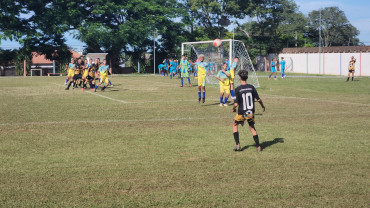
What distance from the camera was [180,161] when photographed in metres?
7.57

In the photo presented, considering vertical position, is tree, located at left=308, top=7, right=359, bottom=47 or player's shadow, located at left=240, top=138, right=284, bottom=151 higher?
tree, located at left=308, top=7, right=359, bottom=47

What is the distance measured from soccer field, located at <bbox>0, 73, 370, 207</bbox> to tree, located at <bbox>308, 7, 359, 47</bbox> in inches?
2892

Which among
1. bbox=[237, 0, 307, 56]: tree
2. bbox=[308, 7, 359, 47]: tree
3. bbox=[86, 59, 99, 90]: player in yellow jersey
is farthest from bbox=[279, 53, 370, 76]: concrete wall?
bbox=[86, 59, 99, 90]: player in yellow jersey

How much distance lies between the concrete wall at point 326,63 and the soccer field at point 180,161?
42873mm

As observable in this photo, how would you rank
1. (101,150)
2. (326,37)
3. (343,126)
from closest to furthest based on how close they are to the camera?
(101,150)
(343,126)
(326,37)

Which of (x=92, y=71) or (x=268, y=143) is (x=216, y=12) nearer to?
(x=92, y=71)

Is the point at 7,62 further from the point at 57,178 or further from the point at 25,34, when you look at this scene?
the point at 57,178

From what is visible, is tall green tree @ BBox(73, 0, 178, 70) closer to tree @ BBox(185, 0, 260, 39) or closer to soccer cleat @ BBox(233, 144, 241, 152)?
tree @ BBox(185, 0, 260, 39)

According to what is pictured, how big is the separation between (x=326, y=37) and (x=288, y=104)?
7070cm

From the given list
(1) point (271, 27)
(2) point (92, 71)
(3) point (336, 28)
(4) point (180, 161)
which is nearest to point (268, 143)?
(4) point (180, 161)

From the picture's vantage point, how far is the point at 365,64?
52.9 m

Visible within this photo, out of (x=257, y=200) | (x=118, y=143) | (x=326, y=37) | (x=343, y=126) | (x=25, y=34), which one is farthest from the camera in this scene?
(x=326, y=37)

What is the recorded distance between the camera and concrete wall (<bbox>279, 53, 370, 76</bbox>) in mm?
53031

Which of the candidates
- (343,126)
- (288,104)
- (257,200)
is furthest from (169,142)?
(288,104)
